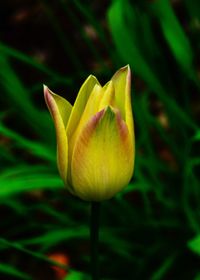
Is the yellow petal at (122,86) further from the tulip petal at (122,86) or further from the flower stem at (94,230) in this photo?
the flower stem at (94,230)

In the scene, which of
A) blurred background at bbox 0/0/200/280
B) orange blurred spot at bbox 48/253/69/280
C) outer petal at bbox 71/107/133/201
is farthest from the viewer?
orange blurred spot at bbox 48/253/69/280

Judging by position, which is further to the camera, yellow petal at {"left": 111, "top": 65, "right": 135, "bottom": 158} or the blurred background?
the blurred background

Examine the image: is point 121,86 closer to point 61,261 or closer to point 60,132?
point 60,132

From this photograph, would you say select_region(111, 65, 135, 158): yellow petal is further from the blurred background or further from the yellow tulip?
the blurred background

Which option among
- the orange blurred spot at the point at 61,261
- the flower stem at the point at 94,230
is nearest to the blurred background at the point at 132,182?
the orange blurred spot at the point at 61,261

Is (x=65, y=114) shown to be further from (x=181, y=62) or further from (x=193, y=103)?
(x=193, y=103)

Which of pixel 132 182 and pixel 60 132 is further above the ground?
pixel 132 182

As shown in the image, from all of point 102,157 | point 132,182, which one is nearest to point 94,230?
point 102,157

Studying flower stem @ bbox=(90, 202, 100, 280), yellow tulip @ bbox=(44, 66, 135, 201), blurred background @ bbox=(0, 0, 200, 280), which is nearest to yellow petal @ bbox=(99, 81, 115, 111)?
yellow tulip @ bbox=(44, 66, 135, 201)
